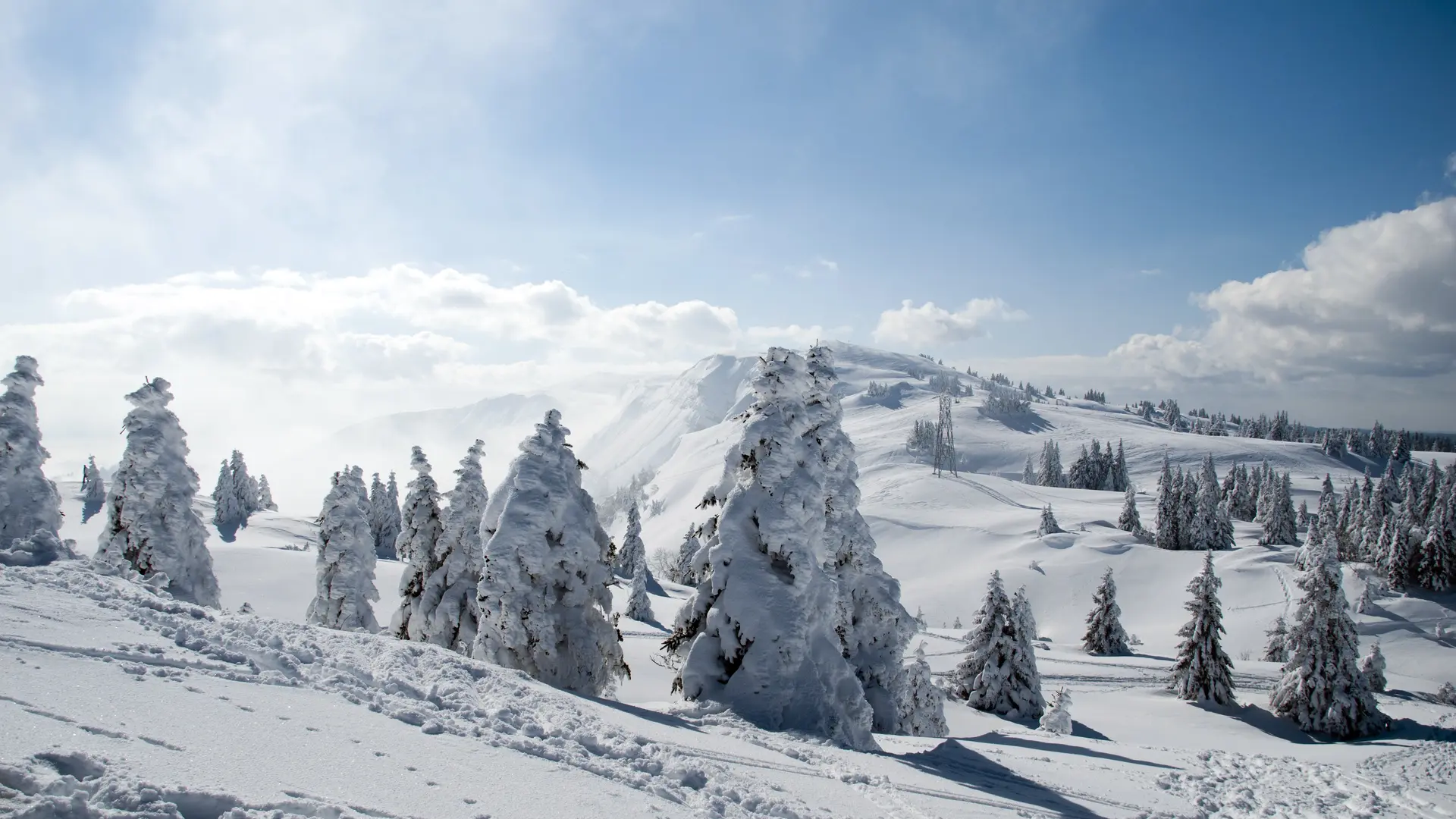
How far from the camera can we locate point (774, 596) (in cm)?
1543

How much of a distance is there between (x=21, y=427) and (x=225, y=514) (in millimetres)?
63745

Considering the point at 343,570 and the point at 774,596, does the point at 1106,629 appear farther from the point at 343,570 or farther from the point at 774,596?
the point at 343,570

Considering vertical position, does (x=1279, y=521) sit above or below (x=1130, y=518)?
above

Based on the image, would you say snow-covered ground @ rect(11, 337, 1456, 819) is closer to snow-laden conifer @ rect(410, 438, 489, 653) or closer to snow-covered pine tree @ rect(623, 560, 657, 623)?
snow-laden conifer @ rect(410, 438, 489, 653)

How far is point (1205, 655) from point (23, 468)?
55112mm

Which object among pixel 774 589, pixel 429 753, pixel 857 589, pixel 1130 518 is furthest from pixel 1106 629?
pixel 429 753

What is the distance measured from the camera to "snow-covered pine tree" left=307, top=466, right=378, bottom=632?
98.1 ft

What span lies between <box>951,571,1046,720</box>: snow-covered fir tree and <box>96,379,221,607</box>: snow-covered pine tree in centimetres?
3503

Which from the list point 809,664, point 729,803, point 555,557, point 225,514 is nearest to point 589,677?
point 555,557

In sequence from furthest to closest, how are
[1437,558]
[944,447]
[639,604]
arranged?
[944,447]
[1437,558]
[639,604]

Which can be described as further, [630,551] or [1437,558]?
[630,551]

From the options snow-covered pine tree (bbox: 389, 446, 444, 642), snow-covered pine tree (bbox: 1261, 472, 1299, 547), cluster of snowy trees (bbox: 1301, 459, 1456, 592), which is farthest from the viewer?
snow-covered pine tree (bbox: 1261, 472, 1299, 547)

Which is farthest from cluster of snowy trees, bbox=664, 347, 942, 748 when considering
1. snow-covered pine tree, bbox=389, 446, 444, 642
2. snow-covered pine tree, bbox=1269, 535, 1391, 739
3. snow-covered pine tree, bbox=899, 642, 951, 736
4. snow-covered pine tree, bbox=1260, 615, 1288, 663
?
snow-covered pine tree, bbox=1260, 615, 1288, 663

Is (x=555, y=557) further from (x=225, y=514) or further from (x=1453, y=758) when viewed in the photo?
(x=225, y=514)
